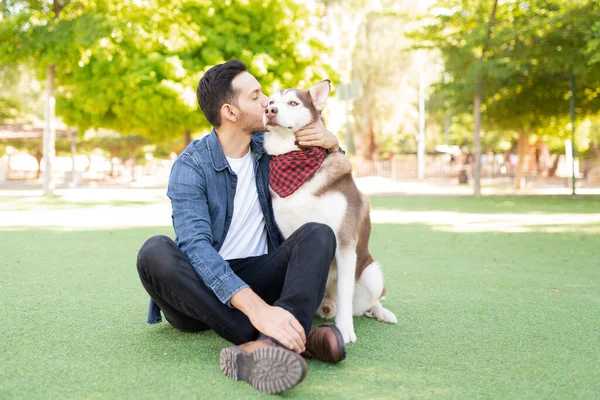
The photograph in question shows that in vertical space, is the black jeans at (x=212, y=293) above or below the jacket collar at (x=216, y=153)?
below

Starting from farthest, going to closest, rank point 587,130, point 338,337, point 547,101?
point 587,130 < point 547,101 < point 338,337

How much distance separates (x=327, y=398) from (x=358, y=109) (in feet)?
110

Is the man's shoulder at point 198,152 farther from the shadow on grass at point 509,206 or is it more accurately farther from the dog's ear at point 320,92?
the shadow on grass at point 509,206

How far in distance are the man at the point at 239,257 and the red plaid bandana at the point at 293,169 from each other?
0.32 ft

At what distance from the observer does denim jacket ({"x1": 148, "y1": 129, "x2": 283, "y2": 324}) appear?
A: 304 cm

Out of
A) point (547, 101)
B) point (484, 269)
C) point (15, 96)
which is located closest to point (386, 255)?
point (484, 269)

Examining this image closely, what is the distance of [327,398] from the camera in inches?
104

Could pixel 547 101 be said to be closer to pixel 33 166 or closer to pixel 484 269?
pixel 484 269

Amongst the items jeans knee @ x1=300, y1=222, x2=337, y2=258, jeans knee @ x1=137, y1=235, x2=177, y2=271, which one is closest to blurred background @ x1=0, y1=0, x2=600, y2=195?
A: jeans knee @ x1=300, y1=222, x2=337, y2=258

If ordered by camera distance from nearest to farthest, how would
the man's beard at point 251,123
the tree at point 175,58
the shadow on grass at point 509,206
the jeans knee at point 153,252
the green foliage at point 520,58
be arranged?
the jeans knee at point 153,252
the man's beard at point 251,123
the shadow on grass at point 509,206
the green foliage at point 520,58
the tree at point 175,58

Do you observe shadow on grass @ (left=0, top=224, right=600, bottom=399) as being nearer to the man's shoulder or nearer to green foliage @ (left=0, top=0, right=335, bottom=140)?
the man's shoulder

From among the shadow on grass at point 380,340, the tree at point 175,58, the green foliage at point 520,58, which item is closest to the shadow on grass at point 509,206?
the green foliage at point 520,58

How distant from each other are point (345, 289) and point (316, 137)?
2.97 feet

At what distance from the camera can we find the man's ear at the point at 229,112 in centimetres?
358
